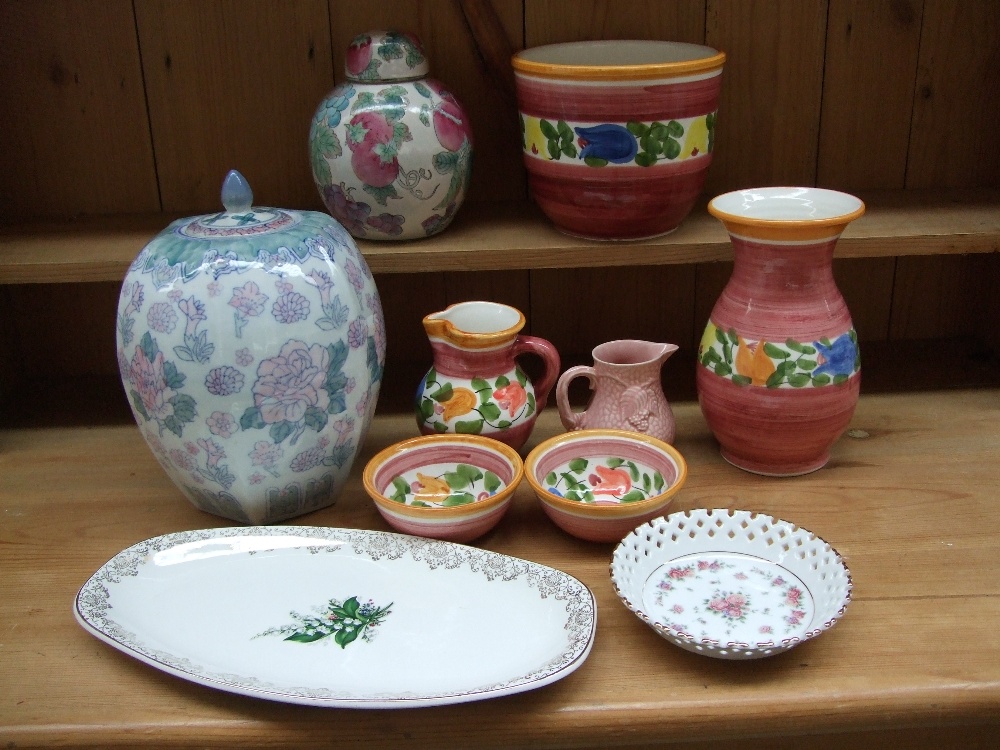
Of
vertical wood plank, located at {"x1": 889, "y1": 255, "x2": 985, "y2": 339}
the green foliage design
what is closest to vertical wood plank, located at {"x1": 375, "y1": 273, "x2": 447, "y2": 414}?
the green foliage design

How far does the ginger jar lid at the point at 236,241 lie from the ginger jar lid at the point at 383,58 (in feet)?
0.47

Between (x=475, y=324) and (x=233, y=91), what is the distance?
1.02 ft

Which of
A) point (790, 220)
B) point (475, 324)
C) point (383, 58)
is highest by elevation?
point (383, 58)

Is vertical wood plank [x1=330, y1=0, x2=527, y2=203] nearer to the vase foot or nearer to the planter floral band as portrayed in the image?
the planter floral band

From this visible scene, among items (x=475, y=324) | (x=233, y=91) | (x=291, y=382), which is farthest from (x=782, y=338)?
(x=233, y=91)

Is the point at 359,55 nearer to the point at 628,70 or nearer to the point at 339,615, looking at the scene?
the point at 628,70

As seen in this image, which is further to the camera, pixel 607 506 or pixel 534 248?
pixel 534 248

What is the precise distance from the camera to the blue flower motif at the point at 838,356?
2.38 ft

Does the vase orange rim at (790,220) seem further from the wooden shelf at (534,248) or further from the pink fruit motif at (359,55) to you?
the pink fruit motif at (359,55)

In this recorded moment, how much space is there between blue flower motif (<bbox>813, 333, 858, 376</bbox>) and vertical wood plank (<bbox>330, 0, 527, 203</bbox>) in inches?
13.1

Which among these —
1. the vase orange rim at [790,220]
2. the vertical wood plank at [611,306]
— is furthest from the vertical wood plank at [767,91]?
the vase orange rim at [790,220]

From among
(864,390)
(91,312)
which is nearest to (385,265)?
(91,312)

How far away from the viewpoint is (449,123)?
0.79 m

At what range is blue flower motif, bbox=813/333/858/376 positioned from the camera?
2.38 feet
